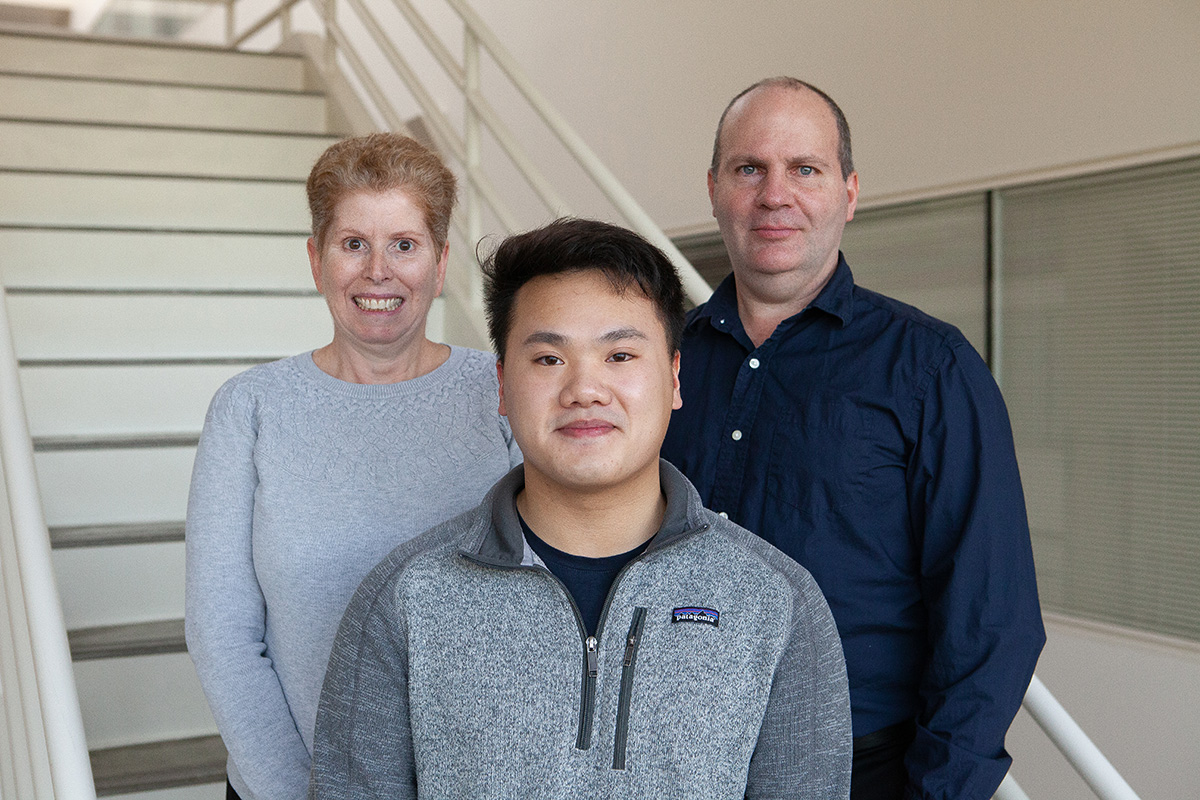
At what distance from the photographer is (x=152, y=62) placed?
420 cm

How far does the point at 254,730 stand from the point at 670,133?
3305 mm

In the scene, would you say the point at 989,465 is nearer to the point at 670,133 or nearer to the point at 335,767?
the point at 335,767

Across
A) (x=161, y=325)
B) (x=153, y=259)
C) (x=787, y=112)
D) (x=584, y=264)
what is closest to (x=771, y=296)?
(x=787, y=112)

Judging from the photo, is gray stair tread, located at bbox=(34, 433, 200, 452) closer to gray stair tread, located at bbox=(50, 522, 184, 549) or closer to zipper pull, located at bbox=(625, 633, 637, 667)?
gray stair tread, located at bbox=(50, 522, 184, 549)

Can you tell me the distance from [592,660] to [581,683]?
3 centimetres

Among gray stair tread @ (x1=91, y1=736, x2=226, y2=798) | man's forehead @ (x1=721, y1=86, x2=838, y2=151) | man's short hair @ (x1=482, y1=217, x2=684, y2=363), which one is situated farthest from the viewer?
gray stair tread @ (x1=91, y1=736, x2=226, y2=798)

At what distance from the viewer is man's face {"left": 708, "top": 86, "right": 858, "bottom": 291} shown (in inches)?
59.9

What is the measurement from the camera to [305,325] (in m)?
3.27

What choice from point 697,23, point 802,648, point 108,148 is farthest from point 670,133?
point 802,648

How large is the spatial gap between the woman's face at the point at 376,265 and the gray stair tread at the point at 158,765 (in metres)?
1.26

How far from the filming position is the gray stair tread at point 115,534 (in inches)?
102

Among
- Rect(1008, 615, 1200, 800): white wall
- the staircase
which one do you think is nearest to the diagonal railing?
the staircase

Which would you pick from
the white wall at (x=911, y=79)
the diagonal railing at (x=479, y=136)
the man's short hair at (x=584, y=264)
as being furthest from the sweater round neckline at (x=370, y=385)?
the white wall at (x=911, y=79)

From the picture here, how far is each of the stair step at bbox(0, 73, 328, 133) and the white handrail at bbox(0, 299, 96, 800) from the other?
2.54 metres
